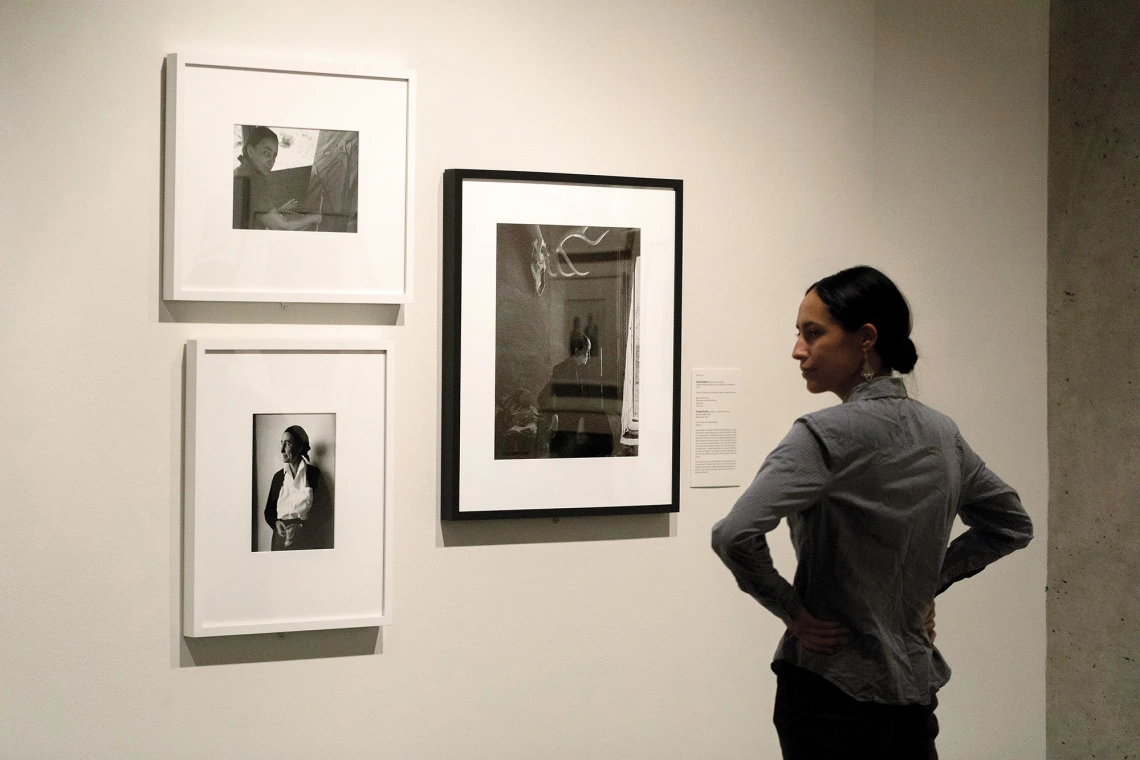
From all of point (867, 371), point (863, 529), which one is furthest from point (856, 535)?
point (867, 371)

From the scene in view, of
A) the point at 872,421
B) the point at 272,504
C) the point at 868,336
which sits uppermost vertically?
the point at 868,336

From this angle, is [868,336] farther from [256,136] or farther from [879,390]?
[256,136]

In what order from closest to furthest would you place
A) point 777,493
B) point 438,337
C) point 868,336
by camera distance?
point 777,493
point 868,336
point 438,337

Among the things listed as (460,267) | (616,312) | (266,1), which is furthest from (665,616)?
(266,1)

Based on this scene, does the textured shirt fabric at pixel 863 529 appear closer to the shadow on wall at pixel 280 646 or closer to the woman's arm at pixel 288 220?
the shadow on wall at pixel 280 646

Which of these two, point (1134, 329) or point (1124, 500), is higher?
point (1134, 329)

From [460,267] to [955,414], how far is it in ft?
4.71

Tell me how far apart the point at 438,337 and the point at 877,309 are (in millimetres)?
1038

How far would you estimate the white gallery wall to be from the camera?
2104mm

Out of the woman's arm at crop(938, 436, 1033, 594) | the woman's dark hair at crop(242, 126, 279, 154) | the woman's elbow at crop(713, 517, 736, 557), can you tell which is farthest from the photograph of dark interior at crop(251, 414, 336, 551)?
the woman's arm at crop(938, 436, 1033, 594)

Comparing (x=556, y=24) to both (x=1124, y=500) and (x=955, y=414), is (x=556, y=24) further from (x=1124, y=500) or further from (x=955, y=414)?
(x=1124, y=500)

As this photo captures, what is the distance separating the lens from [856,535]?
1637mm

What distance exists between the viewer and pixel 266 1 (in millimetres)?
2193

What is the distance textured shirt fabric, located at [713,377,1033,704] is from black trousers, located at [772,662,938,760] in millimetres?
24
